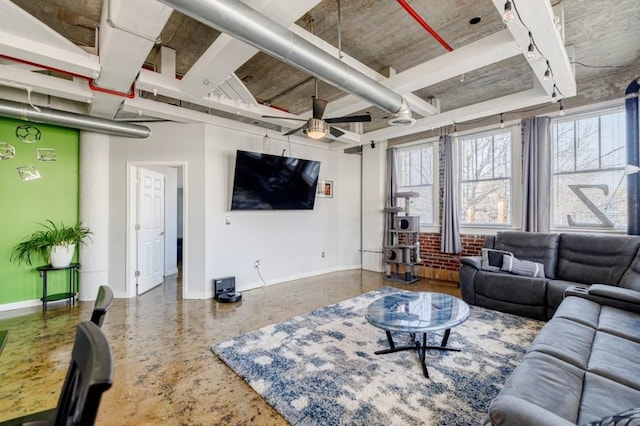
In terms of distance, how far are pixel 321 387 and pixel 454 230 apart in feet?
13.0

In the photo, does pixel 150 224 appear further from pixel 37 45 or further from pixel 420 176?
pixel 420 176

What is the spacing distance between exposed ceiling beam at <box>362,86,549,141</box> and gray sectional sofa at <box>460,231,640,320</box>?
5.76 ft

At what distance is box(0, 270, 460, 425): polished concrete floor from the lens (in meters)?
1.98

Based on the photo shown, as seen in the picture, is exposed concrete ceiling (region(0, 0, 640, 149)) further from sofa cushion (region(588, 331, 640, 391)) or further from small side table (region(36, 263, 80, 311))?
sofa cushion (region(588, 331, 640, 391))

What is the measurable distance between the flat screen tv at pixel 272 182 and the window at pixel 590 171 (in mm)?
3787

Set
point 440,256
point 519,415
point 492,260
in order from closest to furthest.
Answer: point 519,415 → point 492,260 → point 440,256

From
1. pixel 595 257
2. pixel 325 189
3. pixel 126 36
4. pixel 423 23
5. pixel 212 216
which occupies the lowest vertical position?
pixel 595 257

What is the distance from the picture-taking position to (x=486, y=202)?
5074mm

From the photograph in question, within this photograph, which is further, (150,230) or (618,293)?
(150,230)

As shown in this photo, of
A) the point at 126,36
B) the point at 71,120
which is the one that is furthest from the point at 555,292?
the point at 71,120

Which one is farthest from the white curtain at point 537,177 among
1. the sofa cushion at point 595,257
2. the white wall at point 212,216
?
the white wall at point 212,216

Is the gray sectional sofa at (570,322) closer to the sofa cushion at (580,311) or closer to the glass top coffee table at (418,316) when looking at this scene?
the sofa cushion at (580,311)

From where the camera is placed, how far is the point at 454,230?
17.1 ft

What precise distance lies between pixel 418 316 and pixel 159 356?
7.70 ft
